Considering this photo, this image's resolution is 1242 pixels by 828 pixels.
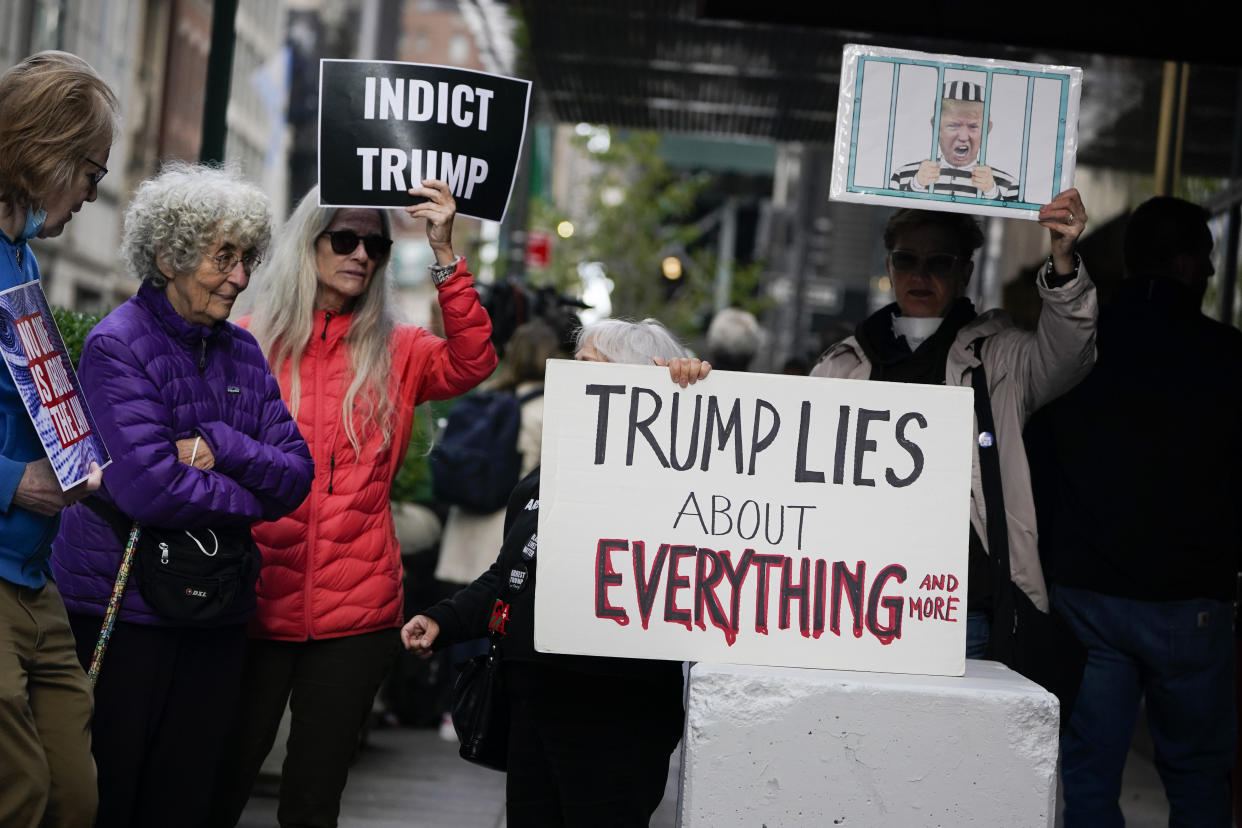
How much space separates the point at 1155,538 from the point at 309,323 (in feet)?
8.21

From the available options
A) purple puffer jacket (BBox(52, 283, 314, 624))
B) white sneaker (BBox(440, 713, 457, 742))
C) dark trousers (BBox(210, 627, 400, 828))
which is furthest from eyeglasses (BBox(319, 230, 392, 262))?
white sneaker (BBox(440, 713, 457, 742))

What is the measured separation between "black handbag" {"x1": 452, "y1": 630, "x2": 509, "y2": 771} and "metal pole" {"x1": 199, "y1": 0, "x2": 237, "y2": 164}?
3086 mm

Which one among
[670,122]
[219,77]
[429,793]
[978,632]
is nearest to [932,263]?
[978,632]

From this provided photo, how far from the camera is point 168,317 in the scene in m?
3.85

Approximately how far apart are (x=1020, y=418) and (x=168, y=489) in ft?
7.17

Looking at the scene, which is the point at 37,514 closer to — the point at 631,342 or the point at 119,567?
the point at 119,567

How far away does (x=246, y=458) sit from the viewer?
3773 millimetres

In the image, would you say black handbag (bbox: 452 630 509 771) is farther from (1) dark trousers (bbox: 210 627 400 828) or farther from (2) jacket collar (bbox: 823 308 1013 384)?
(2) jacket collar (bbox: 823 308 1013 384)

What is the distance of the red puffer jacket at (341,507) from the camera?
4.10 m

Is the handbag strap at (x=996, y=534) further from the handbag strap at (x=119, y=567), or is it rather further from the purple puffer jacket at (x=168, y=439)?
the handbag strap at (x=119, y=567)

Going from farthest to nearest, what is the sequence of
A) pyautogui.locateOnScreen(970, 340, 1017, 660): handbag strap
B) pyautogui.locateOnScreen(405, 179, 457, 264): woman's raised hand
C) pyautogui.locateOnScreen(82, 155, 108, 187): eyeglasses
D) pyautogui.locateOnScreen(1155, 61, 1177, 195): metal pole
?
1. pyautogui.locateOnScreen(1155, 61, 1177, 195): metal pole
2. pyautogui.locateOnScreen(405, 179, 457, 264): woman's raised hand
3. pyautogui.locateOnScreen(970, 340, 1017, 660): handbag strap
4. pyautogui.locateOnScreen(82, 155, 108, 187): eyeglasses

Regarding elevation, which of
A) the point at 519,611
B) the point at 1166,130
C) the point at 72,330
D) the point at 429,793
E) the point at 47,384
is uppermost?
the point at 1166,130

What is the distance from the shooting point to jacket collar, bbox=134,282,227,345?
12.6 ft

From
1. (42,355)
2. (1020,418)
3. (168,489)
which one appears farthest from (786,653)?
(42,355)
